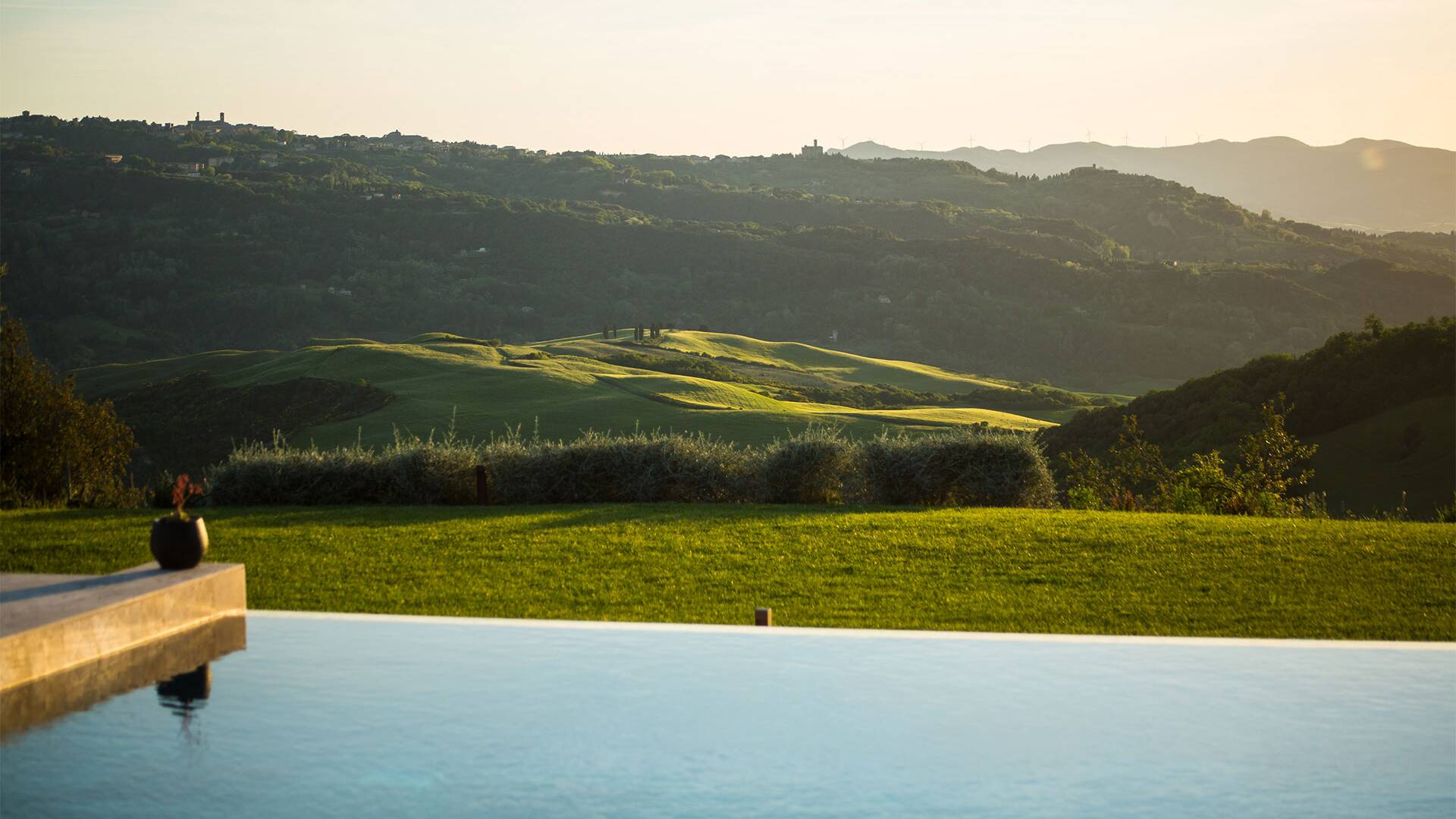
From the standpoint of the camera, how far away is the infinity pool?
431cm

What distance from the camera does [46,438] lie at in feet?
48.1

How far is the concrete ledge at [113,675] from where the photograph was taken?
4924mm

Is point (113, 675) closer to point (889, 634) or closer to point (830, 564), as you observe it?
point (889, 634)

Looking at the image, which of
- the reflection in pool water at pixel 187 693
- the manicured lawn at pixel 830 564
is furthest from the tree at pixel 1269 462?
the reflection in pool water at pixel 187 693

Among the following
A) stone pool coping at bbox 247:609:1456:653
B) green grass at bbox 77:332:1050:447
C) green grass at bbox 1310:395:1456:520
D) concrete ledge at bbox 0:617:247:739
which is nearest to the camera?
concrete ledge at bbox 0:617:247:739

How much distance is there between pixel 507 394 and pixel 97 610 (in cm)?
2430

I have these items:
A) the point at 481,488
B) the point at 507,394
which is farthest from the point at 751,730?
the point at 507,394

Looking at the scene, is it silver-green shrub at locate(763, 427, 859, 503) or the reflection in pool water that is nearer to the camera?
the reflection in pool water

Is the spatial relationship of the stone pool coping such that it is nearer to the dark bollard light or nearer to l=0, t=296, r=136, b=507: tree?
the dark bollard light

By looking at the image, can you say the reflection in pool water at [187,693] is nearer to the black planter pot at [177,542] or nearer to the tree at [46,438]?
the black planter pot at [177,542]

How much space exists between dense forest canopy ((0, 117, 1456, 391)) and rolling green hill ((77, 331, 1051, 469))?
1031 inches

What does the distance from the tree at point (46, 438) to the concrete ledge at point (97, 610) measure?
865 centimetres

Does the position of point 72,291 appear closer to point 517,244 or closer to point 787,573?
point 517,244

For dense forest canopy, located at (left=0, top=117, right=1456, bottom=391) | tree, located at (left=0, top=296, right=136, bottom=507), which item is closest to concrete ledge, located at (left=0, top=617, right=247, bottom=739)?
tree, located at (left=0, top=296, right=136, bottom=507)
